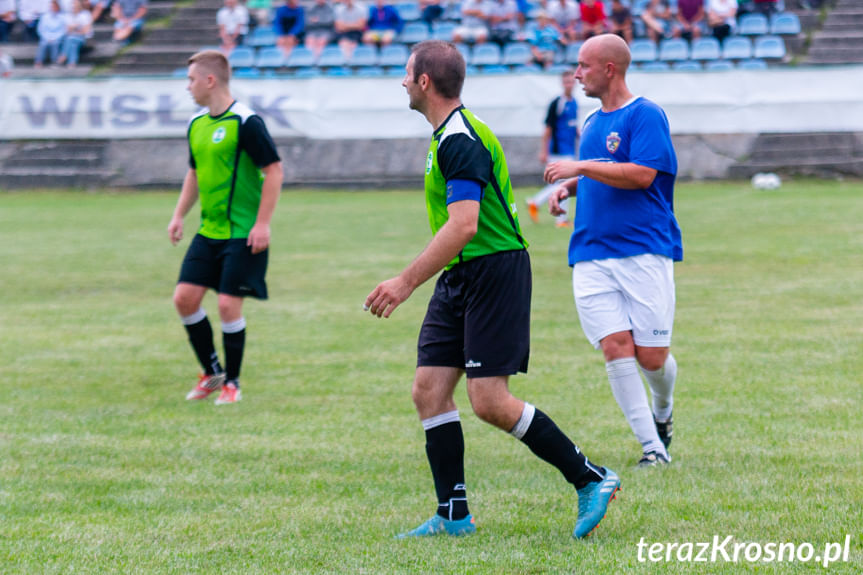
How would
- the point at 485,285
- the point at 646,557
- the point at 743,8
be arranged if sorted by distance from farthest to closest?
the point at 743,8 < the point at 485,285 < the point at 646,557

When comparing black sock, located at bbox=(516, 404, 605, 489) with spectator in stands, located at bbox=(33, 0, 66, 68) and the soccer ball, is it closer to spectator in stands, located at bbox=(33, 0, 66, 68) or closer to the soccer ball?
the soccer ball

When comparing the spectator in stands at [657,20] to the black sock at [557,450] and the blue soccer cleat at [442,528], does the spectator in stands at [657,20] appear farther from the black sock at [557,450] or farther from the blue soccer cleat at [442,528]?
the blue soccer cleat at [442,528]

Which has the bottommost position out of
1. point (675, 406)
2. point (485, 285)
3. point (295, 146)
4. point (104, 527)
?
point (295, 146)

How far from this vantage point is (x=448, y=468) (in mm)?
4465

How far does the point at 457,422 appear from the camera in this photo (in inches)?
178

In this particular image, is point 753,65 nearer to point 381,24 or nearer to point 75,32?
point 381,24

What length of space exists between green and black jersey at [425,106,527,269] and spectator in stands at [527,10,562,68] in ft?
65.9

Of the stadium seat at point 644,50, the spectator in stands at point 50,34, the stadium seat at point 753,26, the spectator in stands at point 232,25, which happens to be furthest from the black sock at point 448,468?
the spectator in stands at point 50,34

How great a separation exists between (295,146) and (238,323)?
1619 cm

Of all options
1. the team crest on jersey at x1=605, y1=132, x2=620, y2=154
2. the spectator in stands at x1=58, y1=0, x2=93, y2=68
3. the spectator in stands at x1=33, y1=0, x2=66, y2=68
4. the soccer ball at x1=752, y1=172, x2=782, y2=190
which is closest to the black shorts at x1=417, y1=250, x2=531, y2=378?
the team crest on jersey at x1=605, y1=132, x2=620, y2=154

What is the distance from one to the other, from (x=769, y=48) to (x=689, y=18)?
1977mm

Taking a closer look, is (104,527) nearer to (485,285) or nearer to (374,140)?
(485,285)

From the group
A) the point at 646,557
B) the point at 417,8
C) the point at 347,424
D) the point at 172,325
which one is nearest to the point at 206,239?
the point at 347,424

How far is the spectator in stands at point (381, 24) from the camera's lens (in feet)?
84.6
